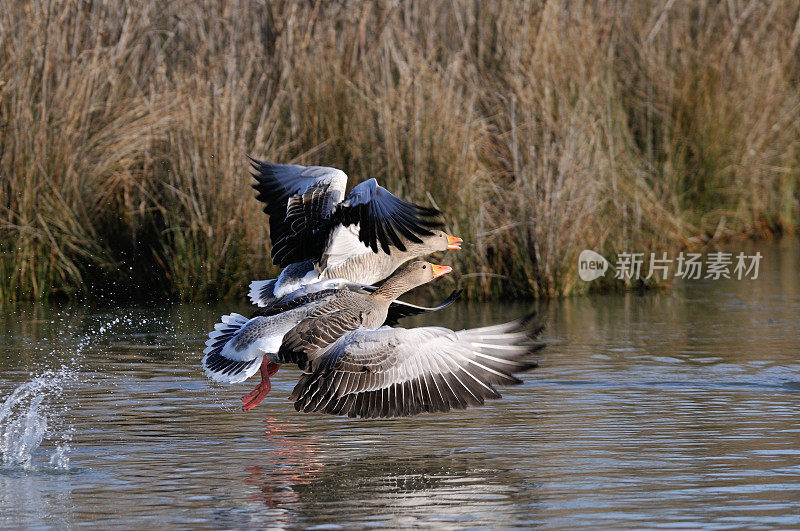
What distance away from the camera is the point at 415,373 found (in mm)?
6688

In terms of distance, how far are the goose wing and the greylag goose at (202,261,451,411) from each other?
0.47 meters

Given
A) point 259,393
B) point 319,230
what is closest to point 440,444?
point 259,393

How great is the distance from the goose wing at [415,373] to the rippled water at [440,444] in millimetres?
234

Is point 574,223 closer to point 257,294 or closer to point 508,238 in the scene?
point 508,238

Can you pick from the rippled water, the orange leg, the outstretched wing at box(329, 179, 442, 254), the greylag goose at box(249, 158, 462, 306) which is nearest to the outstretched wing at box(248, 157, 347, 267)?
the greylag goose at box(249, 158, 462, 306)

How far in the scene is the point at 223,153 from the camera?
38.5 feet

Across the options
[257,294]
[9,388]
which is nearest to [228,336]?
[257,294]

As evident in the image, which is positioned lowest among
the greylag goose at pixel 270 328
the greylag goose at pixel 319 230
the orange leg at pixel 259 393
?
the orange leg at pixel 259 393

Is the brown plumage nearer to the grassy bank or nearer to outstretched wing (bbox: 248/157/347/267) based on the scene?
outstretched wing (bbox: 248/157/347/267)

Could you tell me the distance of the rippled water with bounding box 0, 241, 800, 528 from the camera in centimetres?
549

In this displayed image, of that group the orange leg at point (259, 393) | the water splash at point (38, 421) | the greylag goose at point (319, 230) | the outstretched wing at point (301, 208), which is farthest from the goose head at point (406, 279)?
the water splash at point (38, 421)

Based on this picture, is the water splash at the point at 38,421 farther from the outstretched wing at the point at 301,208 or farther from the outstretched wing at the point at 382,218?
the outstretched wing at the point at 382,218

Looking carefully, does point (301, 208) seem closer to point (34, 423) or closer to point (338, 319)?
point (338, 319)

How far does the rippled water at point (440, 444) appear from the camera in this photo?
5.49 meters
